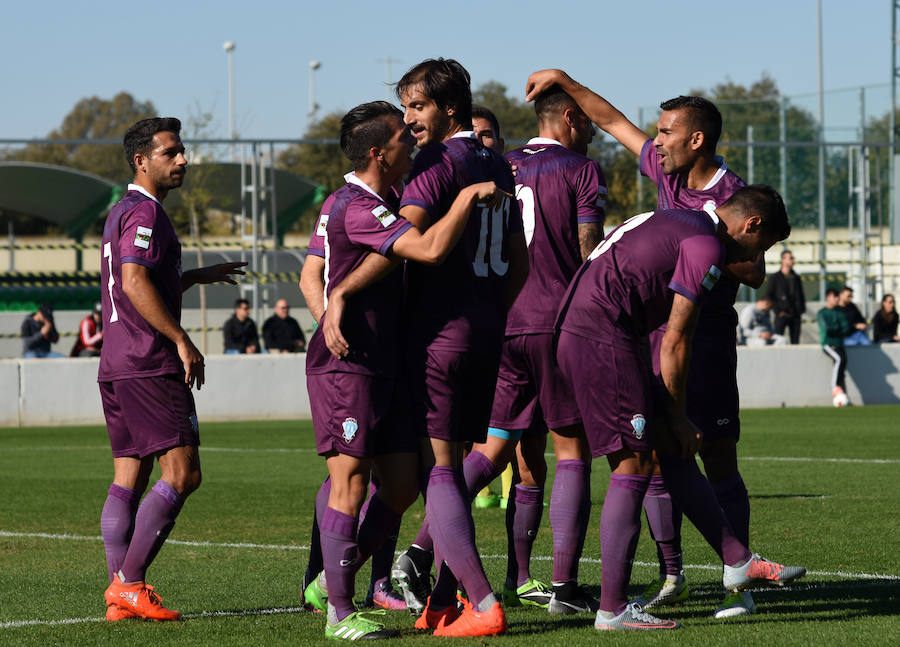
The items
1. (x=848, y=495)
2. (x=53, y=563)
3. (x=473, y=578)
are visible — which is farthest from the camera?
(x=848, y=495)

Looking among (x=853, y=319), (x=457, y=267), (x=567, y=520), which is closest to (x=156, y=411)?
(x=457, y=267)

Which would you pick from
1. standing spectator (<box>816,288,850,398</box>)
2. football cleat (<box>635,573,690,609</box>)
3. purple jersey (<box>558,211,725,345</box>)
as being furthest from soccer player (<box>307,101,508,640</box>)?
standing spectator (<box>816,288,850,398</box>)

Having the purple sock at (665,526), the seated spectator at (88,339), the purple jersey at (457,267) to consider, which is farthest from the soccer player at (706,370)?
the seated spectator at (88,339)

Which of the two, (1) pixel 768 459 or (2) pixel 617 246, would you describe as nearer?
(2) pixel 617 246

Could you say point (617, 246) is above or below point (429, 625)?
above


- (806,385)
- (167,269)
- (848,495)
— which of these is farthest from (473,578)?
(806,385)

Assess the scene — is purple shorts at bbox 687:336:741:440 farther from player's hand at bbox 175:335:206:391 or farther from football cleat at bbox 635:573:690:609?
player's hand at bbox 175:335:206:391

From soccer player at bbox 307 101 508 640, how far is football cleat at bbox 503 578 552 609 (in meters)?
1.01

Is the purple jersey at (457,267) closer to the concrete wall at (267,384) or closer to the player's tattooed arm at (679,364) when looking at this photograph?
the player's tattooed arm at (679,364)

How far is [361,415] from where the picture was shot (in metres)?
5.30

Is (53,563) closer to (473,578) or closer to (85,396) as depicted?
(473,578)

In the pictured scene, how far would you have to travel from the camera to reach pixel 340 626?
534 centimetres

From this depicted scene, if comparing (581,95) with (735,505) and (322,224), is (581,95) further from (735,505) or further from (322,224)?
(735,505)

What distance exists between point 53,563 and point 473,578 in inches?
141
